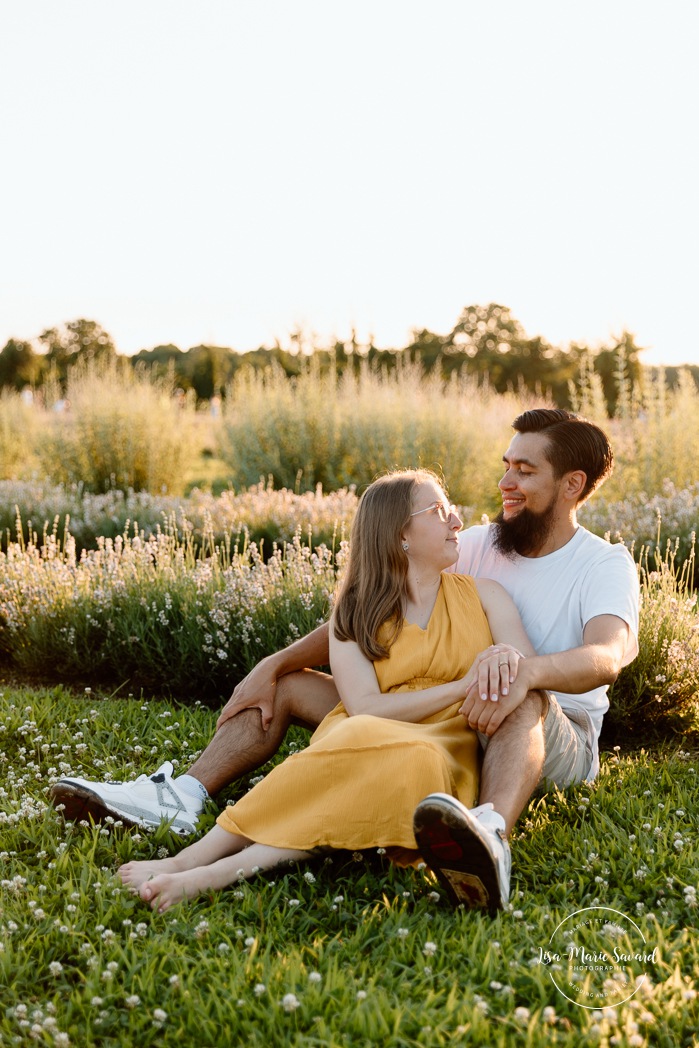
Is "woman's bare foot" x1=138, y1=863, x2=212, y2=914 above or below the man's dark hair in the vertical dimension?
below

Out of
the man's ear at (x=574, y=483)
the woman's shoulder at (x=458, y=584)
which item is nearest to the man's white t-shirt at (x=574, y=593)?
the man's ear at (x=574, y=483)

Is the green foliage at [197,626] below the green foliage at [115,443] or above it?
below

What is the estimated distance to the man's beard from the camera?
3.65m

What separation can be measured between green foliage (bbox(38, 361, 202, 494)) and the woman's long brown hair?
8.30m

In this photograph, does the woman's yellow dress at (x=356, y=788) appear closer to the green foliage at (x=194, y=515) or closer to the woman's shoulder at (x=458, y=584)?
the woman's shoulder at (x=458, y=584)

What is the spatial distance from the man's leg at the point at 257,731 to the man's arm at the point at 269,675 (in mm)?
28

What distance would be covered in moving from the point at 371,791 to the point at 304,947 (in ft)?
1.53

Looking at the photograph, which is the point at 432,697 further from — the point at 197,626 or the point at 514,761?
the point at 197,626

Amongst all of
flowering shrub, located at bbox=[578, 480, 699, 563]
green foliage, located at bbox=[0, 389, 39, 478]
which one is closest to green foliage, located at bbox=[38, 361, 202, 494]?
green foliage, located at bbox=[0, 389, 39, 478]

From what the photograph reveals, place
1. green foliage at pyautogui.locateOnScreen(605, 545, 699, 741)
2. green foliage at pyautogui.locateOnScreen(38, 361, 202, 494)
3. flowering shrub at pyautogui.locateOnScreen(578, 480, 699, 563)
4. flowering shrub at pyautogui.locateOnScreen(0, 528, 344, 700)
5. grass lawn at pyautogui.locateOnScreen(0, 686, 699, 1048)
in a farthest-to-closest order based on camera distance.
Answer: green foliage at pyautogui.locateOnScreen(38, 361, 202, 494)
flowering shrub at pyautogui.locateOnScreen(578, 480, 699, 563)
flowering shrub at pyautogui.locateOnScreen(0, 528, 344, 700)
green foliage at pyautogui.locateOnScreen(605, 545, 699, 741)
grass lawn at pyautogui.locateOnScreen(0, 686, 699, 1048)

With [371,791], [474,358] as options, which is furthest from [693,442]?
[474,358]

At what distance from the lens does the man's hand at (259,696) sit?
11.2 feet

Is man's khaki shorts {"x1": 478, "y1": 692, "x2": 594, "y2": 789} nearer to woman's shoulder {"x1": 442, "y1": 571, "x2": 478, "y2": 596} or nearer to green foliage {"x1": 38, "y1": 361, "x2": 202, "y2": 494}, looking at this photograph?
woman's shoulder {"x1": 442, "y1": 571, "x2": 478, "y2": 596}

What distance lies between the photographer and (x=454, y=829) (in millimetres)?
2418
